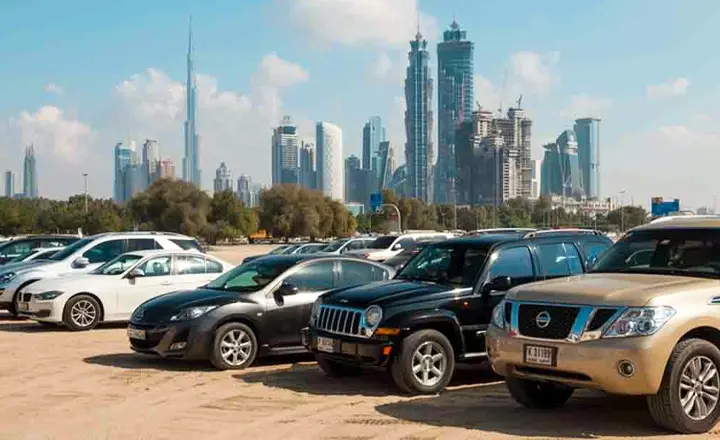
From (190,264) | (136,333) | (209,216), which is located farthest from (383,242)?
(209,216)

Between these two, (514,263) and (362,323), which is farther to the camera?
(514,263)

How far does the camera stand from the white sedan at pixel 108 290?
53.1 ft

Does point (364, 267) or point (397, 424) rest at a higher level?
point (364, 267)

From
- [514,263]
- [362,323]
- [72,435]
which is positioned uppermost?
[514,263]

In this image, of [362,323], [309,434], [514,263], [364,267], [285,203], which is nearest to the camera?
[309,434]

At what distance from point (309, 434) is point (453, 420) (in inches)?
56.2

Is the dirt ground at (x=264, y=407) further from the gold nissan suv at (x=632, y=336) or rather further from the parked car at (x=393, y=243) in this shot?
the parked car at (x=393, y=243)

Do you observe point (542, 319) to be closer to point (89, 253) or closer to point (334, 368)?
point (334, 368)

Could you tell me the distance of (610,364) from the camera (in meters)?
7.35

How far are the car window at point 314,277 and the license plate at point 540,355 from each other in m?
4.86

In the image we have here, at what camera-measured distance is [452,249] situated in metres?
11.0

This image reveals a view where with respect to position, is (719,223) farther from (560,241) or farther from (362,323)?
(362,323)

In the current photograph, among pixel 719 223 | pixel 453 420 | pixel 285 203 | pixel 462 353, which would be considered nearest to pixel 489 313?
pixel 462 353

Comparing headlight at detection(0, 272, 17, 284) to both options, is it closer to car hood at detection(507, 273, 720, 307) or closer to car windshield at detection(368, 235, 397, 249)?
car windshield at detection(368, 235, 397, 249)
